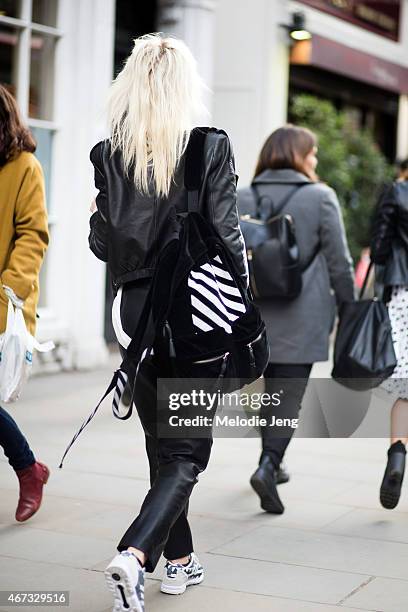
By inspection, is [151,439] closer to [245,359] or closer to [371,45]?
[245,359]

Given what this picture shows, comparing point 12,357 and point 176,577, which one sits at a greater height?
point 12,357

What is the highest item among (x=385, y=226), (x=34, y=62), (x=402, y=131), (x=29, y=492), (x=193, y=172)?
(x=402, y=131)

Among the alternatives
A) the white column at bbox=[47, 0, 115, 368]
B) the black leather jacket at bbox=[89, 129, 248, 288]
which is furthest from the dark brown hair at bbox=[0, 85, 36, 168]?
the white column at bbox=[47, 0, 115, 368]

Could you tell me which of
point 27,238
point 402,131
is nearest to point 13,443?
point 27,238

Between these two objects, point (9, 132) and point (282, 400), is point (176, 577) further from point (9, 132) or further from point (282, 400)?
point (9, 132)

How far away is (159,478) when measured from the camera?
352cm

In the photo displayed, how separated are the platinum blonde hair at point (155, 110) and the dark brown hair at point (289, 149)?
5.56 ft

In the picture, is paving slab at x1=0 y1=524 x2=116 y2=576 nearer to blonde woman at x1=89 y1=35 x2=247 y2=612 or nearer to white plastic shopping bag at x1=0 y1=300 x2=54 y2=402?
white plastic shopping bag at x1=0 y1=300 x2=54 y2=402

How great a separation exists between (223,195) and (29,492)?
1818mm

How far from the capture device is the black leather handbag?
5184 mm

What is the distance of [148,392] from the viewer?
364 centimetres

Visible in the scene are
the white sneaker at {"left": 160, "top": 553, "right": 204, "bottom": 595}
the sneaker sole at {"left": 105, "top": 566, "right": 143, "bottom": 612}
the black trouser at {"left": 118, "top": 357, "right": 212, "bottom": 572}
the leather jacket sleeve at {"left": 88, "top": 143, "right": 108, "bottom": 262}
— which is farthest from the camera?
the white sneaker at {"left": 160, "top": 553, "right": 204, "bottom": 595}

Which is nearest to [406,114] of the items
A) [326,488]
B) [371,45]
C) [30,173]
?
[371,45]

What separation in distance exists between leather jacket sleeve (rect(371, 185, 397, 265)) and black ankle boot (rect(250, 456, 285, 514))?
1.17m
